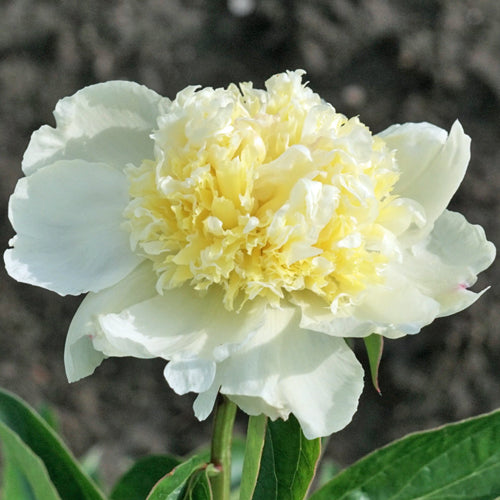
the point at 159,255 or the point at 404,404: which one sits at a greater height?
the point at 159,255

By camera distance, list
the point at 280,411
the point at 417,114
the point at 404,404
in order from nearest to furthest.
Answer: the point at 280,411 → the point at 404,404 → the point at 417,114

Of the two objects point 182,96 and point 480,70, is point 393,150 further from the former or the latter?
point 480,70

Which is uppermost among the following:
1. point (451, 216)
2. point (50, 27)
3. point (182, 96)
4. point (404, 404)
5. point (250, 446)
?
point (182, 96)

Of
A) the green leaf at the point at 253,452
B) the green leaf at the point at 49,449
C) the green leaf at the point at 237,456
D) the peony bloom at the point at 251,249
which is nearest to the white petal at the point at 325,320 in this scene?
the peony bloom at the point at 251,249

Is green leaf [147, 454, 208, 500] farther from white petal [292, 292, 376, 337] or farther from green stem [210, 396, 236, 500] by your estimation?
white petal [292, 292, 376, 337]

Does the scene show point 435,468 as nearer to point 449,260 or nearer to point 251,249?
point 449,260

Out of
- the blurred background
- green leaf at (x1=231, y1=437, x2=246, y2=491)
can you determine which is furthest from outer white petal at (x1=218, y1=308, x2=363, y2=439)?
the blurred background

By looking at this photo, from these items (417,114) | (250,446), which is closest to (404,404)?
(417,114)
